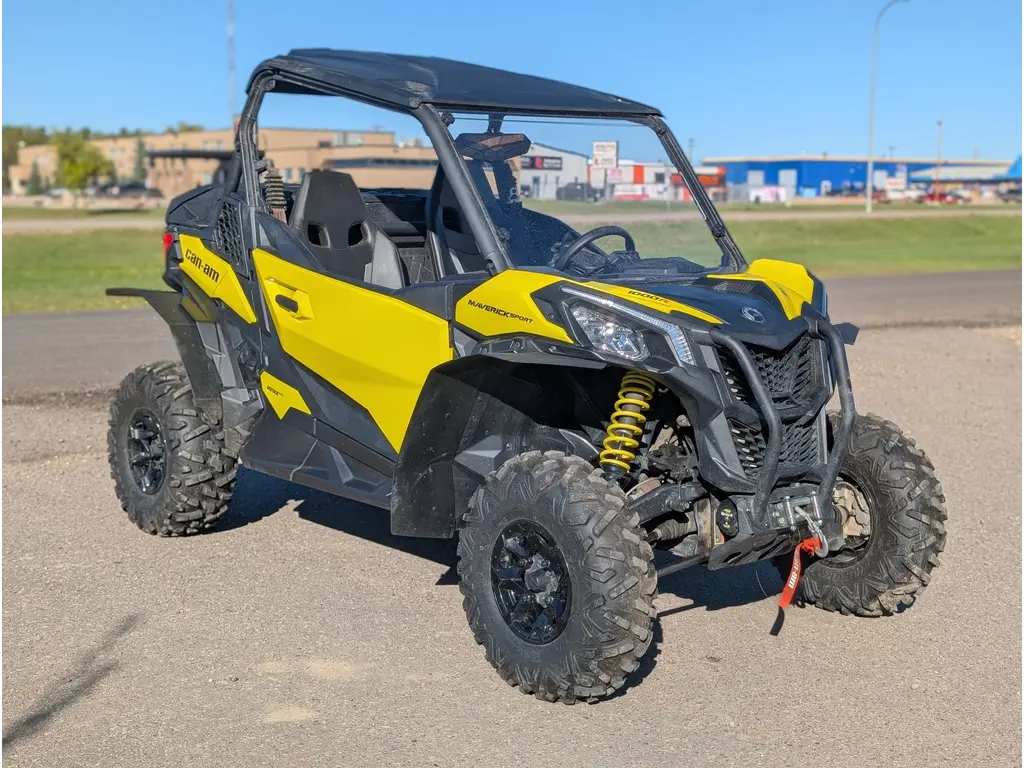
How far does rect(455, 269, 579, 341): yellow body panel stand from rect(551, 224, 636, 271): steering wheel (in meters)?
0.48

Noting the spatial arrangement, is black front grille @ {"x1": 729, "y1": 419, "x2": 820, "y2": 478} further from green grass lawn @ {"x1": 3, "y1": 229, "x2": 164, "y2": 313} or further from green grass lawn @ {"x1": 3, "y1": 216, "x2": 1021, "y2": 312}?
green grass lawn @ {"x1": 3, "y1": 216, "x2": 1021, "y2": 312}

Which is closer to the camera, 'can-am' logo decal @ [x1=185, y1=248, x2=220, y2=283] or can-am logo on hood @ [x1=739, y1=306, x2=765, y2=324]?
can-am logo on hood @ [x1=739, y1=306, x2=765, y2=324]

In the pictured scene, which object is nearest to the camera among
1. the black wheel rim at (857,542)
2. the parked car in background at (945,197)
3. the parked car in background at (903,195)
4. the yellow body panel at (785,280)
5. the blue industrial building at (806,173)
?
the yellow body panel at (785,280)

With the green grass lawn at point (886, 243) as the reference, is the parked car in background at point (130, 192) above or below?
above

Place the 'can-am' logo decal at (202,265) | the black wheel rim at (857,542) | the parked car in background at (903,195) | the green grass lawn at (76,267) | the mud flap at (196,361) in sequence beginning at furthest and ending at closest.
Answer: the parked car in background at (903,195)
the green grass lawn at (76,267)
the mud flap at (196,361)
the 'can-am' logo decal at (202,265)
the black wheel rim at (857,542)

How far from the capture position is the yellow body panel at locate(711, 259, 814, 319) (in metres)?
5.37

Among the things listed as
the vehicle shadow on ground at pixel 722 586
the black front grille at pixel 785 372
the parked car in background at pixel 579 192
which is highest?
the parked car in background at pixel 579 192

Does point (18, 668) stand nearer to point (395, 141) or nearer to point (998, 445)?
point (395, 141)

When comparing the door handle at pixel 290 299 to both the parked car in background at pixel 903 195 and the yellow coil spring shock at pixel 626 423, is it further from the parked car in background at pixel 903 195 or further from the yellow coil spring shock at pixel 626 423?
the parked car in background at pixel 903 195

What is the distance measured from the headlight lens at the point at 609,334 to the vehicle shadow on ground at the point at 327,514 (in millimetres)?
2136

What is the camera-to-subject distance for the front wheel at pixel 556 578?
4.86 meters

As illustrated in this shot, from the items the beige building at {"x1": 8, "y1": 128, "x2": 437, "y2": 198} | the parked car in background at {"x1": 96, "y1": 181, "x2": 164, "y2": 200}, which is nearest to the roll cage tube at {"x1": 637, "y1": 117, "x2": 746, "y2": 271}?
the beige building at {"x1": 8, "y1": 128, "x2": 437, "y2": 198}

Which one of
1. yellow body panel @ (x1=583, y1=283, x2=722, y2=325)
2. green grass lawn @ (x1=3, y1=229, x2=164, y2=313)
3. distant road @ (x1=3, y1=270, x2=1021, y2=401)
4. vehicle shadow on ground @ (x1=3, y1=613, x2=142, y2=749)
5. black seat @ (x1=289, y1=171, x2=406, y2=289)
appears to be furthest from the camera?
green grass lawn @ (x1=3, y1=229, x2=164, y2=313)

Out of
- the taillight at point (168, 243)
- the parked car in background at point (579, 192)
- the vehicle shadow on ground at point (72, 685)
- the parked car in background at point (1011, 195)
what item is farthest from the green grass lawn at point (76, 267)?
the parked car in background at point (1011, 195)
